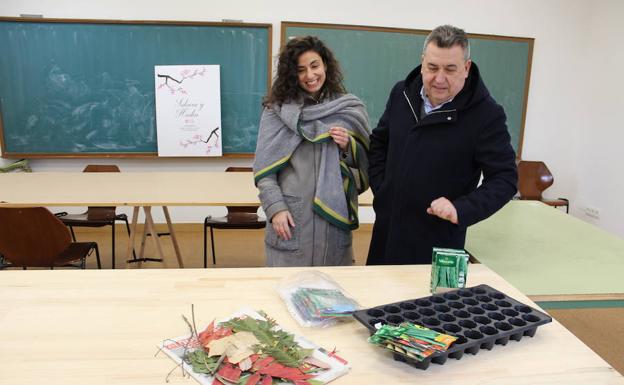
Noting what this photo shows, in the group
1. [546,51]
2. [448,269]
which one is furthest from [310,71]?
[546,51]

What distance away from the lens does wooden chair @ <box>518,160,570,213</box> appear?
4348mm

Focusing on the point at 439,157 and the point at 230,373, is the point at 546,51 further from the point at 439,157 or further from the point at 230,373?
the point at 230,373

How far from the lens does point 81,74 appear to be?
3932 millimetres

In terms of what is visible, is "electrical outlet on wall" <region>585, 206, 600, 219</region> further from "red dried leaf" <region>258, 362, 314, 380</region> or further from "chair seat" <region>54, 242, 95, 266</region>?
"red dried leaf" <region>258, 362, 314, 380</region>

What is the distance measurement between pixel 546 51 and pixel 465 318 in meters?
4.25

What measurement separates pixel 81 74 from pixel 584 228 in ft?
12.7

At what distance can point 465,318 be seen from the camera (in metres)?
1.06

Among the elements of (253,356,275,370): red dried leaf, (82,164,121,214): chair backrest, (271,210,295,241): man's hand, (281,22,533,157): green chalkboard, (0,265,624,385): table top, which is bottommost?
(82,164,121,214): chair backrest

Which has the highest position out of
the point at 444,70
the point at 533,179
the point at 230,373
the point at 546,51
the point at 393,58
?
the point at 546,51

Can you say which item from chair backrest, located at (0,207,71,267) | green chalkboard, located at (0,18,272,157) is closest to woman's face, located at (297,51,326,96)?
chair backrest, located at (0,207,71,267)

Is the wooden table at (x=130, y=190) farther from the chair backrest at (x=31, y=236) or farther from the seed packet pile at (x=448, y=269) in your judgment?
the seed packet pile at (x=448, y=269)

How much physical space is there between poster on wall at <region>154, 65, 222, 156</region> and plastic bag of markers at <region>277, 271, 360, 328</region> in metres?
3.03

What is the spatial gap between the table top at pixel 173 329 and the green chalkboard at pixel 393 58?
314 cm

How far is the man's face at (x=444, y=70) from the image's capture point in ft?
4.54
